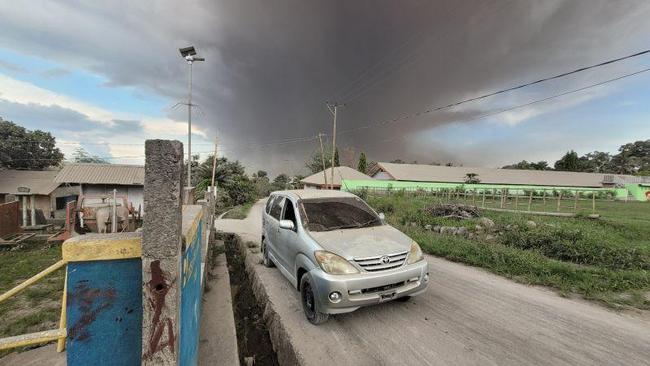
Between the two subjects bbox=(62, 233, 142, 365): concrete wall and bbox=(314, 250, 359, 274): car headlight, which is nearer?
bbox=(62, 233, 142, 365): concrete wall

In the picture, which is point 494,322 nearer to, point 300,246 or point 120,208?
point 300,246

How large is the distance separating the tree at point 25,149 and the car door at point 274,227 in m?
43.9

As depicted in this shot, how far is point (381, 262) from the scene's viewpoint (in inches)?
151

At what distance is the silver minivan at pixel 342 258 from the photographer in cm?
371

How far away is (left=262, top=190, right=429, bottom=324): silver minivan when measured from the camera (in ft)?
12.2

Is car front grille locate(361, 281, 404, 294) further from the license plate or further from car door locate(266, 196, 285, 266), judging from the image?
car door locate(266, 196, 285, 266)

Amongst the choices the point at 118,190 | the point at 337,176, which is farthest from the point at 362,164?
the point at 118,190

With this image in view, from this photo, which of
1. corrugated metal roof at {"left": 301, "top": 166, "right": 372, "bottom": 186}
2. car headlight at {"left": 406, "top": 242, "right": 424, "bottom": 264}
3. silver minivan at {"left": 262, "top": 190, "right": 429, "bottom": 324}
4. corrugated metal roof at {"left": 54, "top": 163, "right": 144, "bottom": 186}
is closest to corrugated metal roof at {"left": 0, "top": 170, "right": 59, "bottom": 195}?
corrugated metal roof at {"left": 54, "top": 163, "right": 144, "bottom": 186}

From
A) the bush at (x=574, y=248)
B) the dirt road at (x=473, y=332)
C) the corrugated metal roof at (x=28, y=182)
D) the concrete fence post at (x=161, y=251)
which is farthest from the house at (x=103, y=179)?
the bush at (x=574, y=248)

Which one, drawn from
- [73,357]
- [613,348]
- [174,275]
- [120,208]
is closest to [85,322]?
[73,357]

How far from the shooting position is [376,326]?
157 inches

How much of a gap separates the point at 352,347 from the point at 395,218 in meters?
10.8

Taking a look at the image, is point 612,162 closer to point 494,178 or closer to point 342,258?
point 494,178

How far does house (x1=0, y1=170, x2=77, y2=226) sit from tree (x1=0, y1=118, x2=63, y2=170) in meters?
16.5
